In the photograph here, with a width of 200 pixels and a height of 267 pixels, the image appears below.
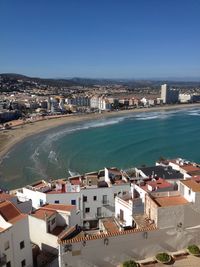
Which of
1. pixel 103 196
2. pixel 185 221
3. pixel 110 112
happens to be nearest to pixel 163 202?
pixel 185 221

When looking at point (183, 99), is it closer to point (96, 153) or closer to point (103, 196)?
point (96, 153)

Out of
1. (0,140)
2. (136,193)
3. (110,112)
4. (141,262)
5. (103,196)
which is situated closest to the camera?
(141,262)

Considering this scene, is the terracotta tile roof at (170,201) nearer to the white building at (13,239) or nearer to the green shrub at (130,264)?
the green shrub at (130,264)

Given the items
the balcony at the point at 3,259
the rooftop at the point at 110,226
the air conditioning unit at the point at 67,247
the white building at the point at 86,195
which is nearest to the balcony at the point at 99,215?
the white building at the point at 86,195

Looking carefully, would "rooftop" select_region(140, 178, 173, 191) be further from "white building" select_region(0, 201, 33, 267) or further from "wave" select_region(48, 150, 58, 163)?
"wave" select_region(48, 150, 58, 163)

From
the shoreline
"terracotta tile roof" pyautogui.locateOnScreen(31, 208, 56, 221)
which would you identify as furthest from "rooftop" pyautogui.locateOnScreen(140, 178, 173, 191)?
the shoreline
